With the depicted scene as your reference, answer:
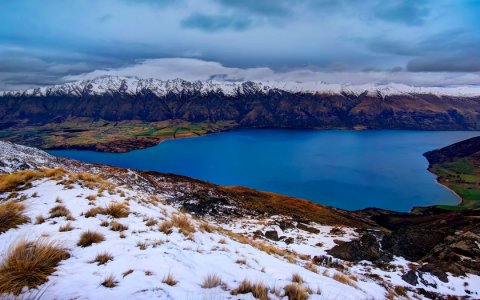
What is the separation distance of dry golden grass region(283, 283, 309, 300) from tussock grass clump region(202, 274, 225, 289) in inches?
51.0

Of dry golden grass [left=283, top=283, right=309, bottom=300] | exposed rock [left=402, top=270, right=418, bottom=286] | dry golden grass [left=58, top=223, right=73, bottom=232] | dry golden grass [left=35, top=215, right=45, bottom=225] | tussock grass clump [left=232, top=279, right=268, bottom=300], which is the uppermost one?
tussock grass clump [left=232, top=279, right=268, bottom=300]

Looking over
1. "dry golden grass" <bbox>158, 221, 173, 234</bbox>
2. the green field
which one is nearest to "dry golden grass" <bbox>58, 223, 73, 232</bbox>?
"dry golden grass" <bbox>158, 221, 173, 234</bbox>

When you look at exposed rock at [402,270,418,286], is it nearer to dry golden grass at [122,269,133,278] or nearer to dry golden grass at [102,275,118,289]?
dry golden grass at [122,269,133,278]

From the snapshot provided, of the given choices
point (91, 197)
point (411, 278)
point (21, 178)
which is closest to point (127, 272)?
point (91, 197)

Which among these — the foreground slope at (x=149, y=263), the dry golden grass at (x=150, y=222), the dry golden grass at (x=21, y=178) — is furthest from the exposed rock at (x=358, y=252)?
the dry golden grass at (x=21, y=178)

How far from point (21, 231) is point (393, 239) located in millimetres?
22649

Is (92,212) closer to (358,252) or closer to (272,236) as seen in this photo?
(358,252)

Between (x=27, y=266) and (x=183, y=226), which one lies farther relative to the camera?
(x=183, y=226)

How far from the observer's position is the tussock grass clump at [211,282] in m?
5.25

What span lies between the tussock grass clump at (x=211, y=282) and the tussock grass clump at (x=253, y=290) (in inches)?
14.8

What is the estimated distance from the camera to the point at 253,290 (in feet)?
17.3

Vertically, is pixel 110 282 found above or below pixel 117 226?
above

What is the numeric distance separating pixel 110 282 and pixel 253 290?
8.12ft

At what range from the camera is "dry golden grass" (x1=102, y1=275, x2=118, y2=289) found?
187 inches
